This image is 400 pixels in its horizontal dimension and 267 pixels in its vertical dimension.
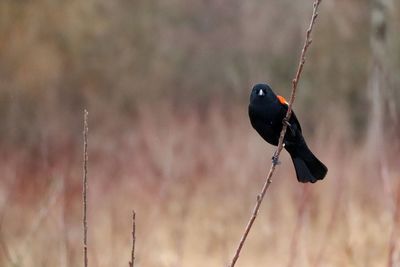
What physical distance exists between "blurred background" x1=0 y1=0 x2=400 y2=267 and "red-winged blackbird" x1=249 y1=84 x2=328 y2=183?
3633mm

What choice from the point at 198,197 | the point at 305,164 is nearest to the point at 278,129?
the point at 305,164

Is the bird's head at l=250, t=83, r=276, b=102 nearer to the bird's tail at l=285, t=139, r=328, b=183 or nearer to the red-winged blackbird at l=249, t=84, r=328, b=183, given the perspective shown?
the red-winged blackbird at l=249, t=84, r=328, b=183

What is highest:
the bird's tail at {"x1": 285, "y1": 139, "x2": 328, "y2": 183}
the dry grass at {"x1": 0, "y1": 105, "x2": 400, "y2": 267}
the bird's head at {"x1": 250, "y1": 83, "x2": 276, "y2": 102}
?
the dry grass at {"x1": 0, "y1": 105, "x2": 400, "y2": 267}

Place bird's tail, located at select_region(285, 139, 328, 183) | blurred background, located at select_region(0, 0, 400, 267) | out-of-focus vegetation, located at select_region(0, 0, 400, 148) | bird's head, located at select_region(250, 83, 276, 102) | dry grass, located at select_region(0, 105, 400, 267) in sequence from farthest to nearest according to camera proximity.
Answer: out-of-focus vegetation, located at select_region(0, 0, 400, 148)
blurred background, located at select_region(0, 0, 400, 267)
dry grass, located at select_region(0, 105, 400, 267)
bird's head, located at select_region(250, 83, 276, 102)
bird's tail, located at select_region(285, 139, 328, 183)

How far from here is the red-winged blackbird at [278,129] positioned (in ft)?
6.16

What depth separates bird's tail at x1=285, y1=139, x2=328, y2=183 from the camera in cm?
184

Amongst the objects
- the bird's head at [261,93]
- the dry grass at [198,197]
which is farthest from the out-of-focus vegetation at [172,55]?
the bird's head at [261,93]

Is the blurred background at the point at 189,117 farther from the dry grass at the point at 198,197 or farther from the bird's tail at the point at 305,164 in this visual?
the bird's tail at the point at 305,164

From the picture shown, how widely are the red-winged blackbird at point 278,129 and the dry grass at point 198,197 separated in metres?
4.04

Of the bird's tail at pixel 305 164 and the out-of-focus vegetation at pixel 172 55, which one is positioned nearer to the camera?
the bird's tail at pixel 305 164

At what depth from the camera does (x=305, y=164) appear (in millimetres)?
1928

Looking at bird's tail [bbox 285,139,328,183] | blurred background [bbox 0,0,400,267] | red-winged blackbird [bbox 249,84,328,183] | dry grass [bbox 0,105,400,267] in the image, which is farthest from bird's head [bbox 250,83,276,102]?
dry grass [bbox 0,105,400,267]

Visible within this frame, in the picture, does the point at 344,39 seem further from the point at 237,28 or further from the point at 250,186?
the point at 250,186

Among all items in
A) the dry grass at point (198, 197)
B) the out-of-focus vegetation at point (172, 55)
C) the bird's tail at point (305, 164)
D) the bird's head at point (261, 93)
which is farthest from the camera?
the out-of-focus vegetation at point (172, 55)
